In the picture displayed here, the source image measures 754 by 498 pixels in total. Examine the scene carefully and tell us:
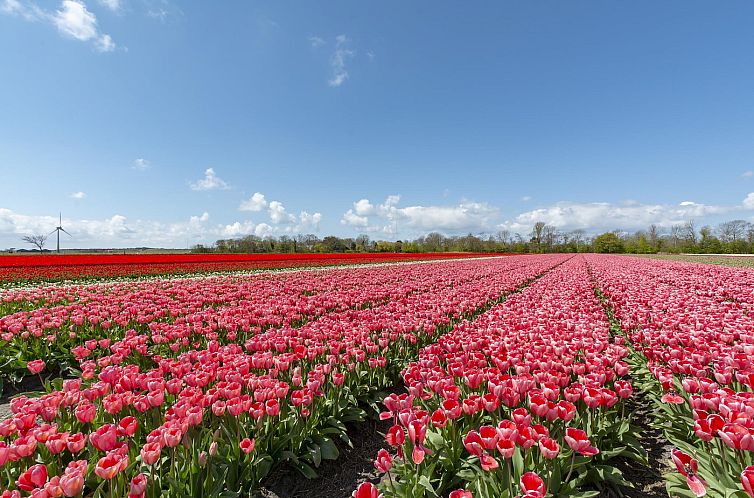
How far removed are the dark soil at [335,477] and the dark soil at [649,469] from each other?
1.83m

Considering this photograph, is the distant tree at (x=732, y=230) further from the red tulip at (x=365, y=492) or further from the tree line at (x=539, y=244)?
the red tulip at (x=365, y=492)

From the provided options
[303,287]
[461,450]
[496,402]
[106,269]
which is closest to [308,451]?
[461,450]

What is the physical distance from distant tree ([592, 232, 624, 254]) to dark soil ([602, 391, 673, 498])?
349 feet

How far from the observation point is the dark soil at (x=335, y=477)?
2.75 metres

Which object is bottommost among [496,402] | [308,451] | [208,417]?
[308,451]

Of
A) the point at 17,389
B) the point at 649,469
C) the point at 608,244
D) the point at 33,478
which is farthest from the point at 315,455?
the point at 608,244

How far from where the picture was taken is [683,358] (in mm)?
3461

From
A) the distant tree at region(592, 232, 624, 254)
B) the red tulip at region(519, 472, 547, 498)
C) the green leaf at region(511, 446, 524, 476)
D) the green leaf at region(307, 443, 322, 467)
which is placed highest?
the distant tree at region(592, 232, 624, 254)

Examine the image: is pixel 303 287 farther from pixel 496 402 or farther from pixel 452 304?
pixel 496 402

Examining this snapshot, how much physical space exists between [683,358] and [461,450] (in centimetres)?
249

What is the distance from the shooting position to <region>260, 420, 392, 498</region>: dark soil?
9.02 ft

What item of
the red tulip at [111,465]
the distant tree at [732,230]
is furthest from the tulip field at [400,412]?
the distant tree at [732,230]

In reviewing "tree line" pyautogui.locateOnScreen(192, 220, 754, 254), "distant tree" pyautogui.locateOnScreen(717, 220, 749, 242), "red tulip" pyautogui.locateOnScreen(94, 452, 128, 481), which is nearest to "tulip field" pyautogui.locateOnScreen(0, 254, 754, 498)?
"red tulip" pyautogui.locateOnScreen(94, 452, 128, 481)

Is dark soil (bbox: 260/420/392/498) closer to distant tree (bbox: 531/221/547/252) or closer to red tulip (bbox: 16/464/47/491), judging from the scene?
red tulip (bbox: 16/464/47/491)
